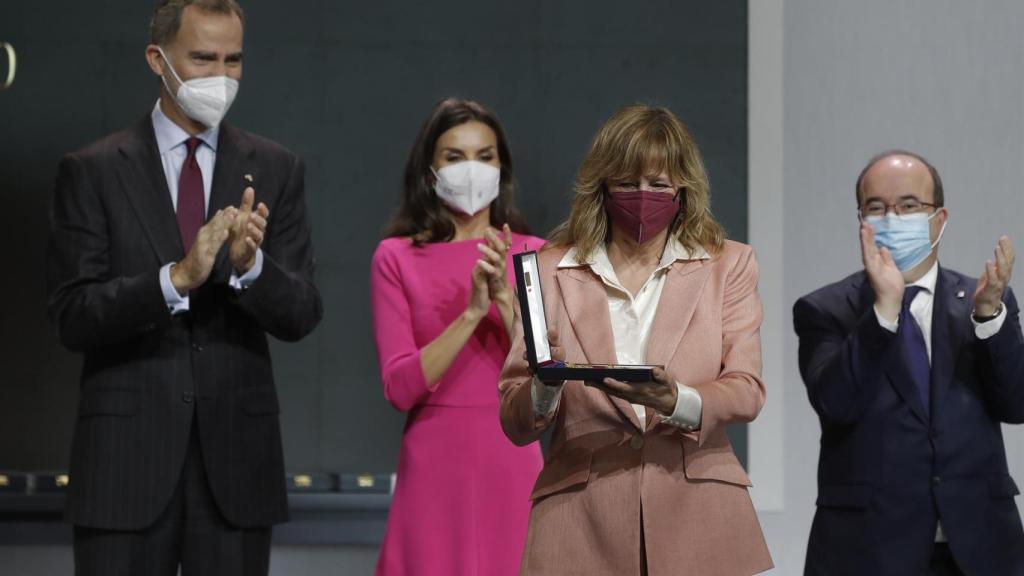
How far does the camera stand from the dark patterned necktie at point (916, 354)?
3.35 meters

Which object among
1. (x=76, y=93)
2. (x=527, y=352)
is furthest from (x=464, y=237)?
(x=76, y=93)

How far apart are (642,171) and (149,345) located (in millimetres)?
1472

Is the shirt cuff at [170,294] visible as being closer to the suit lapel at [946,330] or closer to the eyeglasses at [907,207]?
the eyeglasses at [907,207]

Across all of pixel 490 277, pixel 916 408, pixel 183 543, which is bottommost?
pixel 183 543

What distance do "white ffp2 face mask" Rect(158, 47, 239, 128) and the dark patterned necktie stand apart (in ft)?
6.14

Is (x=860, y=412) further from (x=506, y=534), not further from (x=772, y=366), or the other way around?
(x=772, y=366)

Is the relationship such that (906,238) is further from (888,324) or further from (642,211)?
(642,211)

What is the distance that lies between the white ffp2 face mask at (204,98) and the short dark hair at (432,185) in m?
0.73

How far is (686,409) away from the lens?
2.57 metres

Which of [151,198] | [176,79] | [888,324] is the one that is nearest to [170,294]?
[151,198]

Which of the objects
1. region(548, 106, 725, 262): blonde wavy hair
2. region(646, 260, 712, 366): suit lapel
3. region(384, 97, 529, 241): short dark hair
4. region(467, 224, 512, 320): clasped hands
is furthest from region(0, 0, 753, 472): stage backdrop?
region(646, 260, 712, 366): suit lapel

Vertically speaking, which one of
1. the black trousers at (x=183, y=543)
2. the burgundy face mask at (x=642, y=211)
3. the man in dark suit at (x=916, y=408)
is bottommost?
the black trousers at (x=183, y=543)

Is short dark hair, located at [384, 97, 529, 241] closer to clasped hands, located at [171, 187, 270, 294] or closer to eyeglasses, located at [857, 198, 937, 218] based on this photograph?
clasped hands, located at [171, 187, 270, 294]

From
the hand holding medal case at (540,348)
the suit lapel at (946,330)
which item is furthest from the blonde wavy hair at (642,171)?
the suit lapel at (946,330)
